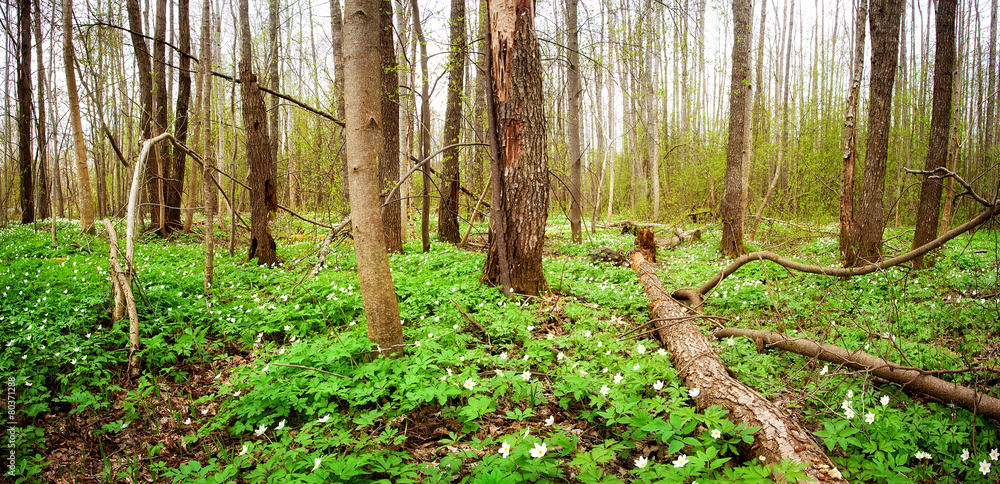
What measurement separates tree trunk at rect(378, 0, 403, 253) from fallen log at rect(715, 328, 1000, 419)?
5353 mm

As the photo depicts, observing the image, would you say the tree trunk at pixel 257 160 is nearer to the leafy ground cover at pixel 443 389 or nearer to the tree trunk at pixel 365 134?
the leafy ground cover at pixel 443 389

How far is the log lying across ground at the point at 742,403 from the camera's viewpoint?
1923 mm

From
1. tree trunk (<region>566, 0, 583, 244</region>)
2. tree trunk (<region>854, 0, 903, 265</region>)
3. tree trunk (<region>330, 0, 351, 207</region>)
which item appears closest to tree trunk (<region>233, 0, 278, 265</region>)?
tree trunk (<region>330, 0, 351, 207</region>)

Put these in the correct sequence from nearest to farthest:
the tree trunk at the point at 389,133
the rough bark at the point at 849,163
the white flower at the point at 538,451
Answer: the white flower at the point at 538,451 < the rough bark at the point at 849,163 < the tree trunk at the point at 389,133

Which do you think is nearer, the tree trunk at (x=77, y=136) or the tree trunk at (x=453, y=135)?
the tree trunk at (x=77, y=136)

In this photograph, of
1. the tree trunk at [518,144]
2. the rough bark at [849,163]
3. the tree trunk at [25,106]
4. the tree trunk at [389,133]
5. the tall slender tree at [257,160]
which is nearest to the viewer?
the tree trunk at [518,144]

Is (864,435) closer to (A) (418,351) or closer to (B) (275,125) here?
(A) (418,351)

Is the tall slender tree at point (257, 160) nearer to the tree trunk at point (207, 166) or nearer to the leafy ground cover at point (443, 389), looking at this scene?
the tree trunk at point (207, 166)

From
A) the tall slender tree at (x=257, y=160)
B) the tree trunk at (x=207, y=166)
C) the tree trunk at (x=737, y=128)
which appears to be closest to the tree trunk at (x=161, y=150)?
the tall slender tree at (x=257, y=160)

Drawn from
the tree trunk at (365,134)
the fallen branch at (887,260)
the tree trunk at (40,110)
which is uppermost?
the tree trunk at (40,110)

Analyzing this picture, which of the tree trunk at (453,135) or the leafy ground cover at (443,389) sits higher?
the tree trunk at (453,135)

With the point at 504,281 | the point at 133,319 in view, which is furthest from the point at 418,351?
the point at 133,319

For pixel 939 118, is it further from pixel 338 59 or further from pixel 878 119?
pixel 338 59

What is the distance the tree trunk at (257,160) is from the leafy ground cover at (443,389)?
129cm
